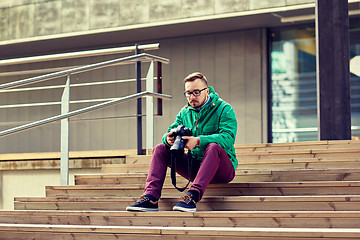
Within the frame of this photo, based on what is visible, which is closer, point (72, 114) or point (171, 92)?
point (72, 114)

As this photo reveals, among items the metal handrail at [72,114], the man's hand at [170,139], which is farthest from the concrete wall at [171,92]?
the man's hand at [170,139]

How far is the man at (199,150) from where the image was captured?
195 inches

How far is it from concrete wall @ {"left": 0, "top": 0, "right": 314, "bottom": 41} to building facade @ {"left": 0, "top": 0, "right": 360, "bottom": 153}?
17 millimetres

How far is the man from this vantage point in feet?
16.3

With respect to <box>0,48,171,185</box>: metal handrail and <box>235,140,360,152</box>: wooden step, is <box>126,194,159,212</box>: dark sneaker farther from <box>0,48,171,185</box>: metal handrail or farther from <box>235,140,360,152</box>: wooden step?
<box>235,140,360,152</box>: wooden step

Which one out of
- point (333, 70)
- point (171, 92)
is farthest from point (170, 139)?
point (171, 92)

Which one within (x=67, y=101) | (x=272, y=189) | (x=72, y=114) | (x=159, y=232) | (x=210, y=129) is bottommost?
(x=159, y=232)

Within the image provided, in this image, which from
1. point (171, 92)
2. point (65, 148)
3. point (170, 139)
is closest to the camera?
point (170, 139)

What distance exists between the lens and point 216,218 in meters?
4.83

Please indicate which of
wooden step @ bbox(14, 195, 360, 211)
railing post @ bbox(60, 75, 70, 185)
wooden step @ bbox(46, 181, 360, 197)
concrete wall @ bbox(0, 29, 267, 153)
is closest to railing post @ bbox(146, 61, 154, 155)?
railing post @ bbox(60, 75, 70, 185)

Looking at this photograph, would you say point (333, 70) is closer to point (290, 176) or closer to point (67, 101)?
point (290, 176)

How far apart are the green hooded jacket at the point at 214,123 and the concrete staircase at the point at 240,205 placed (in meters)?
0.33

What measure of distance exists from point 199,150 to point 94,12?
695 centimetres

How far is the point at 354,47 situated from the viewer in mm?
10883
